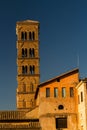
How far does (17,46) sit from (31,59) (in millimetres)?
3997

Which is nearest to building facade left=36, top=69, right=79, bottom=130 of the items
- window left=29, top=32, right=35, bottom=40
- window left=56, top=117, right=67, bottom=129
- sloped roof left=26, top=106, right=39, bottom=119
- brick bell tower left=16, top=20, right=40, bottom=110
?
window left=56, top=117, right=67, bottom=129

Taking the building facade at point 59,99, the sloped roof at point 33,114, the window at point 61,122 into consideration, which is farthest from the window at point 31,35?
the window at point 61,122

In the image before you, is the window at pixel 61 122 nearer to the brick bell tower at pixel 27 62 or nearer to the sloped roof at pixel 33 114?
the sloped roof at pixel 33 114

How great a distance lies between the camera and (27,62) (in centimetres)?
7919

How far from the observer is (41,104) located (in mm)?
49969

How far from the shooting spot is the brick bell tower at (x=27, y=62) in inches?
3019

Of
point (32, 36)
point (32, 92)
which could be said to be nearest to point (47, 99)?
point (32, 92)

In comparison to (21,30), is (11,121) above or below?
below

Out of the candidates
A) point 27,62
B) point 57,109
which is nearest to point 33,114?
point 57,109

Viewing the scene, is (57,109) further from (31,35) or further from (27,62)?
(31,35)

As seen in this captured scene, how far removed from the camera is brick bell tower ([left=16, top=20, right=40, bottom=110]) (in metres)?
76.7

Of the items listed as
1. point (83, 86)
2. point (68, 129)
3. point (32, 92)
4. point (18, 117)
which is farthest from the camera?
point (32, 92)

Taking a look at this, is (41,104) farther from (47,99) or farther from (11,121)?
(11,121)

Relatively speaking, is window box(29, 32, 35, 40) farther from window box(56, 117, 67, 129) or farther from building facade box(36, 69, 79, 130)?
window box(56, 117, 67, 129)
